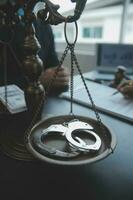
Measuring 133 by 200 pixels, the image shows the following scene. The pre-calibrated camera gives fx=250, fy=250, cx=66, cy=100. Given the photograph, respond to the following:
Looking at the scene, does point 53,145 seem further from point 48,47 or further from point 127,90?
point 48,47

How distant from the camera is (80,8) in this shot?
0.57 metres

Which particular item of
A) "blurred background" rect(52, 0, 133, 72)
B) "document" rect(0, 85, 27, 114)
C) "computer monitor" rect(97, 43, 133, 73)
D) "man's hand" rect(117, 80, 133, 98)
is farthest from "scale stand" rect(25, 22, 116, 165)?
"blurred background" rect(52, 0, 133, 72)

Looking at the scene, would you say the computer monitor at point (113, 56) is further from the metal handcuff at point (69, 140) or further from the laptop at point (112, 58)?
the metal handcuff at point (69, 140)

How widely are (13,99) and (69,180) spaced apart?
505 millimetres

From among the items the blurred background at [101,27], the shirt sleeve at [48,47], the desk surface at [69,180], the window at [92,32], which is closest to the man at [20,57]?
the shirt sleeve at [48,47]

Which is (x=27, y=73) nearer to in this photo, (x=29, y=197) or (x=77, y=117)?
(x=77, y=117)

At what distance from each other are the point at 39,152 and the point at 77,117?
0.20 meters

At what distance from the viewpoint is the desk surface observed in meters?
0.54

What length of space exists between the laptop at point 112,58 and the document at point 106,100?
20.6 inches

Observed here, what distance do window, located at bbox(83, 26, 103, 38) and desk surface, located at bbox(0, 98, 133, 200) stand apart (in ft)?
7.30

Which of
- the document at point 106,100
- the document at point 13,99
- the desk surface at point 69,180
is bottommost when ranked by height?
the desk surface at point 69,180

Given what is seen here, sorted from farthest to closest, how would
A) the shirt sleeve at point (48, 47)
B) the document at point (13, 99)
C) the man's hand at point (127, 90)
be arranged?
the shirt sleeve at point (48, 47)
the man's hand at point (127, 90)
the document at point (13, 99)

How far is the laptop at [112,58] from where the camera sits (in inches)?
69.6

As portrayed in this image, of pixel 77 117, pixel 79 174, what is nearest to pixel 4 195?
pixel 79 174
